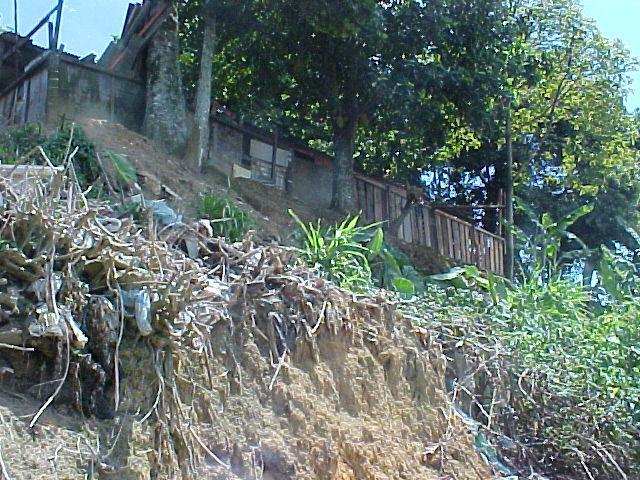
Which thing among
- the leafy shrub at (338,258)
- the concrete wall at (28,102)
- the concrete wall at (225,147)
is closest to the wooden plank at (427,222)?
the concrete wall at (225,147)

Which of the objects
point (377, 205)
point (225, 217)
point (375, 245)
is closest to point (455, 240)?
point (377, 205)

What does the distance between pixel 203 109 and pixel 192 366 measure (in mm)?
9852

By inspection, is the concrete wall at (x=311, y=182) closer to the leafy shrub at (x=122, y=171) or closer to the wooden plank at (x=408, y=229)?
the wooden plank at (x=408, y=229)

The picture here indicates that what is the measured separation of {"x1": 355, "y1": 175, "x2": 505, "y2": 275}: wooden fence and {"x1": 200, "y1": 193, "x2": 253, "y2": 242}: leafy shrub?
7424 millimetres

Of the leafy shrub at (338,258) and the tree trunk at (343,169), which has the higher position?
the tree trunk at (343,169)

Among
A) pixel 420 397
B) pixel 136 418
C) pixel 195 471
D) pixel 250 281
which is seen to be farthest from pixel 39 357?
pixel 420 397

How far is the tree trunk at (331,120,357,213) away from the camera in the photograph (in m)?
16.5

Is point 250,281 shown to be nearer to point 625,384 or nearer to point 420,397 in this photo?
point 420,397

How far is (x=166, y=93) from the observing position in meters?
14.5

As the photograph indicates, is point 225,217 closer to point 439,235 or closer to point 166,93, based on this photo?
point 166,93

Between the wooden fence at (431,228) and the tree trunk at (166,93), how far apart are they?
4.26 metres

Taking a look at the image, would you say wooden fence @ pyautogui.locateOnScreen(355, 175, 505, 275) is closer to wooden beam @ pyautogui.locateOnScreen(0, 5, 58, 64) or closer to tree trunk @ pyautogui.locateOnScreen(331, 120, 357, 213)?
tree trunk @ pyautogui.locateOnScreen(331, 120, 357, 213)

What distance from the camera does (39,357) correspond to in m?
4.25

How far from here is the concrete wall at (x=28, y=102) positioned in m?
13.6
